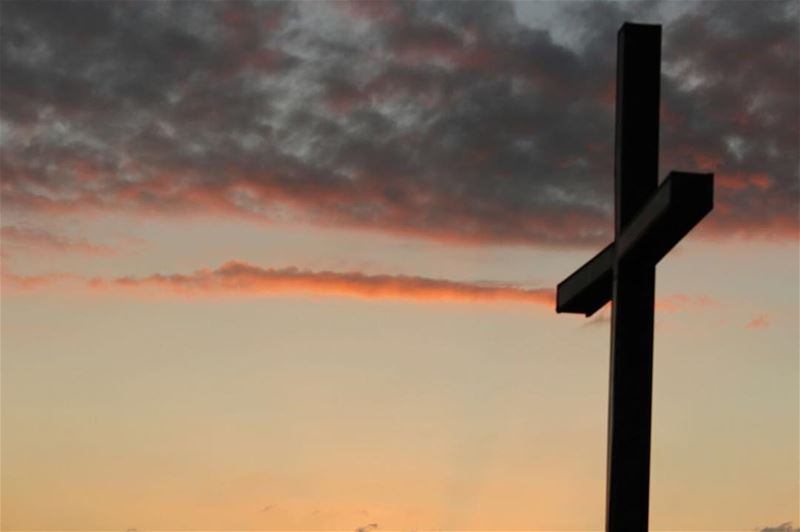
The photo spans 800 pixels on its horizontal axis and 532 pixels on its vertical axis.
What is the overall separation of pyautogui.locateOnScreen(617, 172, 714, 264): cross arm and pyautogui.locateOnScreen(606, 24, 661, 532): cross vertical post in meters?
0.17

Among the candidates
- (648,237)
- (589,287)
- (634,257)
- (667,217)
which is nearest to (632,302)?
(634,257)

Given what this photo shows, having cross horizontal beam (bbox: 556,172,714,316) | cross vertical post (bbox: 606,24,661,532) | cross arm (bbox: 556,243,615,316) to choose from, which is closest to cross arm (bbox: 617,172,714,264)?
cross horizontal beam (bbox: 556,172,714,316)

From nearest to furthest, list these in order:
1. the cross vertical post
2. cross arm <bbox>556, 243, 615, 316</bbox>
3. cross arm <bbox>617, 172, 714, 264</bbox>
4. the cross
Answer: cross arm <bbox>617, 172, 714, 264</bbox>
the cross
the cross vertical post
cross arm <bbox>556, 243, 615, 316</bbox>

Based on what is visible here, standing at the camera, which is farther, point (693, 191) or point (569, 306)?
point (569, 306)

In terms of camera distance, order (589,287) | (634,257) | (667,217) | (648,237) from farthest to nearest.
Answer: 1. (589,287)
2. (634,257)
3. (648,237)
4. (667,217)

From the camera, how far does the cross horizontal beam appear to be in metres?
14.3

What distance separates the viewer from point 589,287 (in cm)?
1733

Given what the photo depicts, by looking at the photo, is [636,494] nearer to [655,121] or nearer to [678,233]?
[678,233]

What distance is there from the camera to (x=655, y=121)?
1659 centimetres

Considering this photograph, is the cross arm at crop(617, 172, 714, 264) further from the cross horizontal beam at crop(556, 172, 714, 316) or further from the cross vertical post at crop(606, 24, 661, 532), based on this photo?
the cross vertical post at crop(606, 24, 661, 532)

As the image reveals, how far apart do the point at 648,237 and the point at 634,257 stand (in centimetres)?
66

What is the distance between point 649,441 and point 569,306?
2.64 meters

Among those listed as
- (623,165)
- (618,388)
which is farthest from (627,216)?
(618,388)

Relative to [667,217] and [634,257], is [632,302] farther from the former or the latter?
[667,217]
